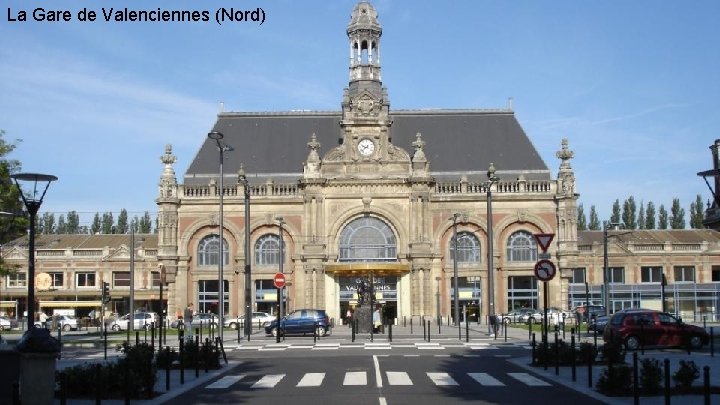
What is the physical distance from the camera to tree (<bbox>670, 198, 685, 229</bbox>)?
10669 centimetres

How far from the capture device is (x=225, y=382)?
2175 centimetres

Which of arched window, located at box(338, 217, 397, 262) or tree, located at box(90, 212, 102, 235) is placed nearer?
arched window, located at box(338, 217, 397, 262)

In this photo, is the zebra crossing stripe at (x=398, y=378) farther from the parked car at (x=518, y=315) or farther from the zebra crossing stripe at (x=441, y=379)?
the parked car at (x=518, y=315)

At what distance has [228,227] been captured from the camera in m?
67.2

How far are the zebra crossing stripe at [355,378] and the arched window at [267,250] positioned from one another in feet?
146

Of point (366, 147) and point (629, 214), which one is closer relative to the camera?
point (366, 147)

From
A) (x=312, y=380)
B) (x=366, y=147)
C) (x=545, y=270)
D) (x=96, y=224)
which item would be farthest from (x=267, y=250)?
(x=96, y=224)

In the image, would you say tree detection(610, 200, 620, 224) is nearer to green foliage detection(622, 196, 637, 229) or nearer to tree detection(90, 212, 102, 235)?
green foliage detection(622, 196, 637, 229)

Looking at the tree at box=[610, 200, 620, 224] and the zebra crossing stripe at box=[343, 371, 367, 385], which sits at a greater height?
the tree at box=[610, 200, 620, 224]

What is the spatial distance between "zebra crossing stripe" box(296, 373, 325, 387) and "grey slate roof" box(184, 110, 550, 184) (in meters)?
47.2

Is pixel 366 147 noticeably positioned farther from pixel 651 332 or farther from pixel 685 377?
pixel 685 377

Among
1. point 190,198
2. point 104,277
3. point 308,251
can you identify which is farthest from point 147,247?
point 308,251

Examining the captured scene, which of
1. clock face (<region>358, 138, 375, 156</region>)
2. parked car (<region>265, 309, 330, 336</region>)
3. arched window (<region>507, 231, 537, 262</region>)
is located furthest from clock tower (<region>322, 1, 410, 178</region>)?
parked car (<region>265, 309, 330, 336</region>)

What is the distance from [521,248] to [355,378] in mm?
46893
